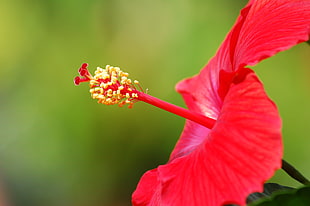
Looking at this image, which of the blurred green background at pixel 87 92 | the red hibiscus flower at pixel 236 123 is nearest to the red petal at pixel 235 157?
the red hibiscus flower at pixel 236 123

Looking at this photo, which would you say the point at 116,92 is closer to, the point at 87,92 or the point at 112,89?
the point at 112,89

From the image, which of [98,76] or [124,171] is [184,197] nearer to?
[98,76]

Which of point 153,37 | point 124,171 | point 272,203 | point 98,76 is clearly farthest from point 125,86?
point 153,37

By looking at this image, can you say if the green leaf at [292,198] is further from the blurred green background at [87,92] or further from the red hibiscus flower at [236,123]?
the blurred green background at [87,92]

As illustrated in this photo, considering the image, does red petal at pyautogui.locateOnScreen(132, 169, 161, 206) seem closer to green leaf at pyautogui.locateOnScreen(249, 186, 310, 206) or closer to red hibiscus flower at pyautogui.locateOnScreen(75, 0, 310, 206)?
red hibiscus flower at pyautogui.locateOnScreen(75, 0, 310, 206)

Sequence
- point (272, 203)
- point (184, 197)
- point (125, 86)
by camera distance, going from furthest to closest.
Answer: point (125, 86), point (184, 197), point (272, 203)

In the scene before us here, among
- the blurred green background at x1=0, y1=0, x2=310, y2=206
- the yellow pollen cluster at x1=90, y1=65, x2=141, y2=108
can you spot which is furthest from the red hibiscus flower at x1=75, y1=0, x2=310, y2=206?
the blurred green background at x1=0, y1=0, x2=310, y2=206

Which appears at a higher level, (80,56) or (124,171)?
(80,56)

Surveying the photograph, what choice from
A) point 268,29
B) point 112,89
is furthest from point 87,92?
point 268,29
